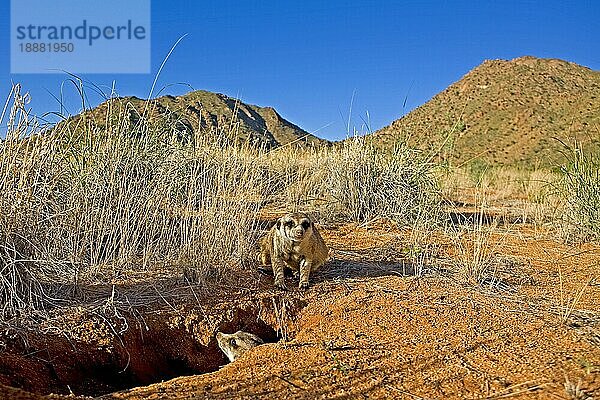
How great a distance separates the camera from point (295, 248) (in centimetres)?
552

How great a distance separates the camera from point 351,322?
4480 millimetres

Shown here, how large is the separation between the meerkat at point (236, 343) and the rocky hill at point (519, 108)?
95.7 ft

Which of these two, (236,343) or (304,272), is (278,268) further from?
(236,343)

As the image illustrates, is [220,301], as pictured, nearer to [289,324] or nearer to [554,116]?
[289,324]

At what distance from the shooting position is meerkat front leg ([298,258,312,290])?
5453mm

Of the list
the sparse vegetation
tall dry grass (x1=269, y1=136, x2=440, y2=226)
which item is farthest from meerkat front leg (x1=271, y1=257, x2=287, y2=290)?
the sparse vegetation

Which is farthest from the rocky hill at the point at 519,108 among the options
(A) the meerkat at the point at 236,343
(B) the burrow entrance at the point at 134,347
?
(A) the meerkat at the point at 236,343

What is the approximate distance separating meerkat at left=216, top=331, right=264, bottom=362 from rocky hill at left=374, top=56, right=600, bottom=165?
95.7 ft

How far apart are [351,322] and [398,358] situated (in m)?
0.84

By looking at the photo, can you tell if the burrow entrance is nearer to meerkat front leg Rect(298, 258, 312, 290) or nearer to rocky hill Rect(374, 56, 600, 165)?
meerkat front leg Rect(298, 258, 312, 290)

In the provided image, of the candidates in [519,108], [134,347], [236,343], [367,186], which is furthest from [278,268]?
[519,108]

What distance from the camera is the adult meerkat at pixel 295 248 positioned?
546cm

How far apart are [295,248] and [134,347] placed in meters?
1.81

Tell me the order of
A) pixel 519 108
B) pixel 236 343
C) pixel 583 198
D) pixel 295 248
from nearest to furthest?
pixel 236 343
pixel 295 248
pixel 583 198
pixel 519 108
